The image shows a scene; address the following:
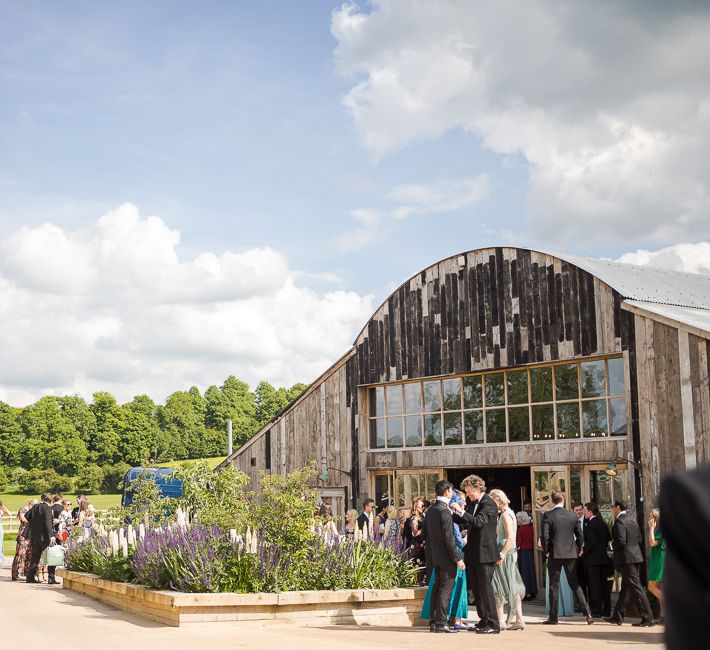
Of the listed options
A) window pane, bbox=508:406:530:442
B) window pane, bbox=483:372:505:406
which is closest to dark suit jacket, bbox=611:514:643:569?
window pane, bbox=508:406:530:442

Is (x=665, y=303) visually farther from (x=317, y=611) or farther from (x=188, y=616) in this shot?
(x=188, y=616)

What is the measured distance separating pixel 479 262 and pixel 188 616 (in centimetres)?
1034

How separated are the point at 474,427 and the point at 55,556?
8.36 m

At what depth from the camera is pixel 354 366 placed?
2169cm

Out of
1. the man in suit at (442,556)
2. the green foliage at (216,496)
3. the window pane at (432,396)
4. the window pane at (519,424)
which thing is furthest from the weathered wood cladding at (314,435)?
the man in suit at (442,556)

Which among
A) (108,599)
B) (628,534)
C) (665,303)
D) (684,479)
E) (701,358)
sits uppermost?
(665,303)

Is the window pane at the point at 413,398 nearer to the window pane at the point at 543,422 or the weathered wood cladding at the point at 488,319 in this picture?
the weathered wood cladding at the point at 488,319

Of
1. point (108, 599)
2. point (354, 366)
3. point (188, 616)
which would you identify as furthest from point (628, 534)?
point (354, 366)

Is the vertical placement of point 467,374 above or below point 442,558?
above

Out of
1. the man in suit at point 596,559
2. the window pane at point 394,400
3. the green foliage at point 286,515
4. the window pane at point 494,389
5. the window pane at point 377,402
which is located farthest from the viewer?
the window pane at point 377,402

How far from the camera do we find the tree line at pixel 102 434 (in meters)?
76.4

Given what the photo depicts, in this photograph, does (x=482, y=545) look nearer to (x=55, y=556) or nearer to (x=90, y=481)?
(x=55, y=556)

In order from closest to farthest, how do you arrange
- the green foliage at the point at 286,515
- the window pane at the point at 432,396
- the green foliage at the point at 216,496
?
1. the green foliage at the point at 286,515
2. the green foliage at the point at 216,496
3. the window pane at the point at 432,396

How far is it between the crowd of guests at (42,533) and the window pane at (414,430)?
6.80m
